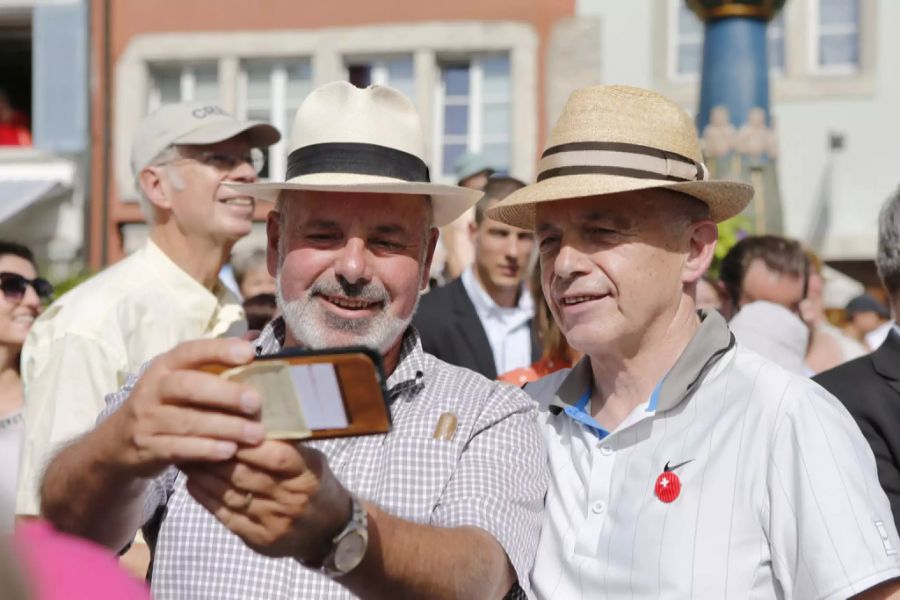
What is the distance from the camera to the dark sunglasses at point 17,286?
4.91m

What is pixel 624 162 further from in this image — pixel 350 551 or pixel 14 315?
pixel 14 315

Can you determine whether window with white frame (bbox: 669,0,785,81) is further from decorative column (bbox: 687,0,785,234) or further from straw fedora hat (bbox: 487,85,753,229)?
straw fedora hat (bbox: 487,85,753,229)

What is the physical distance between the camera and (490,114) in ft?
51.6

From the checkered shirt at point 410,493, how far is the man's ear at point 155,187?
6.37ft

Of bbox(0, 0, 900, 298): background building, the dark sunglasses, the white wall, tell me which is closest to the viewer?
the dark sunglasses

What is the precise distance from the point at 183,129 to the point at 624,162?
2.26m

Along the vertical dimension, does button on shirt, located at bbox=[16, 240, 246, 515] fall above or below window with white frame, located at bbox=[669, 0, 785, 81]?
below

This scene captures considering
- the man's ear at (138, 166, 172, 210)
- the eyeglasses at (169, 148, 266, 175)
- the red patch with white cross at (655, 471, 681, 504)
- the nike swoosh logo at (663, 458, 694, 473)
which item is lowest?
the red patch with white cross at (655, 471, 681, 504)

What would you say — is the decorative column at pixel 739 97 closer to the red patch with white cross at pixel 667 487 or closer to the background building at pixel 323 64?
the background building at pixel 323 64

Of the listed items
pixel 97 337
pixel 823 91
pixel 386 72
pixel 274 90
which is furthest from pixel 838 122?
pixel 97 337

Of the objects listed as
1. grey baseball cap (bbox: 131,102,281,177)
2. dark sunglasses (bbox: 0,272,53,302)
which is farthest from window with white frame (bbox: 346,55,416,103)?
grey baseball cap (bbox: 131,102,281,177)

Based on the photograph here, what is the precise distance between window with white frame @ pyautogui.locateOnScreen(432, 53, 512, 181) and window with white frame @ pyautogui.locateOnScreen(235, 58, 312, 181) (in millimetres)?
1732

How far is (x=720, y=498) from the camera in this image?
2.47m

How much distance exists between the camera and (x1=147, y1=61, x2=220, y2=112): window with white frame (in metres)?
16.3
